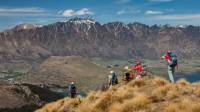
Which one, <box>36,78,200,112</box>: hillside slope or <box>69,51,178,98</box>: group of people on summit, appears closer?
<box>36,78,200,112</box>: hillside slope

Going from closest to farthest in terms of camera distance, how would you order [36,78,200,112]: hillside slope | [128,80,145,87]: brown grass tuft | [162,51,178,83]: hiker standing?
[36,78,200,112]: hillside slope → [128,80,145,87]: brown grass tuft → [162,51,178,83]: hiker standing

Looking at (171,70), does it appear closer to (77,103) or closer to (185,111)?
(77,103)

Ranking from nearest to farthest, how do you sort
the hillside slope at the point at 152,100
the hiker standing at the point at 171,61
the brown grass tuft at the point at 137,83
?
the hillside slope at the point at 152,100 < the brown grass tuft at the point at 137,83 < the hiker standing at the point at 171,61

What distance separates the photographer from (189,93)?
2820 centimetres

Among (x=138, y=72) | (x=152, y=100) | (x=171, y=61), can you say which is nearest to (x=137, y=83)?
(x=171, y=61)

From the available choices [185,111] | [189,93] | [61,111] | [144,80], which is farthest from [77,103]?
[185,111]

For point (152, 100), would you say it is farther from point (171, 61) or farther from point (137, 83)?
point (171, 61)

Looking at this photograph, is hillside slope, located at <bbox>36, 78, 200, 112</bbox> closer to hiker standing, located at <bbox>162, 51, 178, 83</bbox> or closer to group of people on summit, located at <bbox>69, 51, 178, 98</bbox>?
hiker standing, located at <bbox>162, 51, 178, 83</bbox>

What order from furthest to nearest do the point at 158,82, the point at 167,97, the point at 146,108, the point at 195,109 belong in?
the point at 158,82
the point at 167,97
the point at 146,108
the point at 195,109

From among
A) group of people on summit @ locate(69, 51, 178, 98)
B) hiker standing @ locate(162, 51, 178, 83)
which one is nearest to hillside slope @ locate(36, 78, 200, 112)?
hiker standing @ locate(162, 51, 178, 83)

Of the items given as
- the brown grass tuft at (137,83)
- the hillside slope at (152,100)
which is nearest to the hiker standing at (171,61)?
the hillside slope at (152,100)

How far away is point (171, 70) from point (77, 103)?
9949 mm

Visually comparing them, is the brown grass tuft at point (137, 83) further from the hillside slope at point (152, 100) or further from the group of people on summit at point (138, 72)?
the group of people on summit at point (138, 72)

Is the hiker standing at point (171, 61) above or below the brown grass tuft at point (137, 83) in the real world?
above
